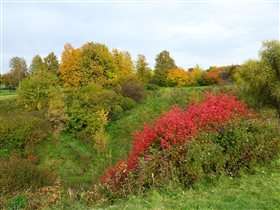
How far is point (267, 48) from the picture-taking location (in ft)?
62.8

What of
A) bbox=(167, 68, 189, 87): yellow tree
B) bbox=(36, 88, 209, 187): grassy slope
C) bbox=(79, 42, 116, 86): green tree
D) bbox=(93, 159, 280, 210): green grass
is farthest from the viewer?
bbox=(167, 68, 189, 87): yellow tree

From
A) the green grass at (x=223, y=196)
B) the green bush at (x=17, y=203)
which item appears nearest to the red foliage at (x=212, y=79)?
the green grass at (x=223, y=196)

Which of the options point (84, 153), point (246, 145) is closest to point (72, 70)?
point (84, 153)

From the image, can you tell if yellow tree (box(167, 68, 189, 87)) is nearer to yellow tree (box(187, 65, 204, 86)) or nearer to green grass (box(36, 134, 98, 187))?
yellow tree (box(187, 65, 204, 86))

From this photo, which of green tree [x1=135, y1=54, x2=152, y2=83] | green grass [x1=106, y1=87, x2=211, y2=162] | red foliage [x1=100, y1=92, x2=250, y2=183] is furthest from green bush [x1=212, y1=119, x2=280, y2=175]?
green tree [x1=135, y1=54, x2=152, y2=83]

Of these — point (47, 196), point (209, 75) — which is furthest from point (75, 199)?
point (209, 75)

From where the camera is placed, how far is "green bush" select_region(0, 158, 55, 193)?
923 centimetres

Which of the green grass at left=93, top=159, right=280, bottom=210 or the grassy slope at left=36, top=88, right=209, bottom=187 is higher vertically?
the green grass at left=93, top=159, right=280, bottom=210

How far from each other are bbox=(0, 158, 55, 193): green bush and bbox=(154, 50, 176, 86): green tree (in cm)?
2847

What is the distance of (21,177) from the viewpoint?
980 cm

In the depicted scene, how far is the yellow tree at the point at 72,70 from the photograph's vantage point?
2956 cm

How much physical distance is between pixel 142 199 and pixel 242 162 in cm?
283

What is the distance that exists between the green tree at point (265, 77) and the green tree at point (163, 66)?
1820cm

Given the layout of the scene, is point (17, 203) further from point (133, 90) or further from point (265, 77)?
point (133, 90)
